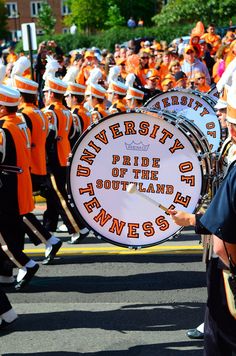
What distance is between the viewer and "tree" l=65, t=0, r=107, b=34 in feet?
208

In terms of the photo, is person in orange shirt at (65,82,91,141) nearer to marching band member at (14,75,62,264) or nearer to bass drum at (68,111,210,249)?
marching band member at (14,75,62,264)

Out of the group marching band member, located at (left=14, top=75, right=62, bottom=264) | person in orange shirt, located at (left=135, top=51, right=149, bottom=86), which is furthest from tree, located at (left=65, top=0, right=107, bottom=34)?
marching band member, located at (left=14, top=75, right=62, bottom=264)

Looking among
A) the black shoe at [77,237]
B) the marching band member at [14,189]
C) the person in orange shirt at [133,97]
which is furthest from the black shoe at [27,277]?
the person in orange shirt at [133,97]

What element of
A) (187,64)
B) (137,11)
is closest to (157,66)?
(187,64)

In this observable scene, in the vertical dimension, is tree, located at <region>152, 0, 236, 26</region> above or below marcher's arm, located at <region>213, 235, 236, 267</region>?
below

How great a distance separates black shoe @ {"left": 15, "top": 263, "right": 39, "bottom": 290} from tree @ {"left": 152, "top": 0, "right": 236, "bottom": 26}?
30.4 meters

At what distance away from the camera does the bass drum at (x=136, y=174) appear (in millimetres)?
5004

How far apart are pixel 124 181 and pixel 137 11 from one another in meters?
61.4

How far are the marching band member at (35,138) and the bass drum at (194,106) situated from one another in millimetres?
1987

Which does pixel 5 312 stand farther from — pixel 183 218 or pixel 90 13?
pixel 90 13

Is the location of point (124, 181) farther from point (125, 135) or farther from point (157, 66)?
point (157, 66)

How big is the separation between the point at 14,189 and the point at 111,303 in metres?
1.30

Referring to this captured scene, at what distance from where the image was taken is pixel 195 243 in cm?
817

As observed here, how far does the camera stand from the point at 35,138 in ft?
25.1
